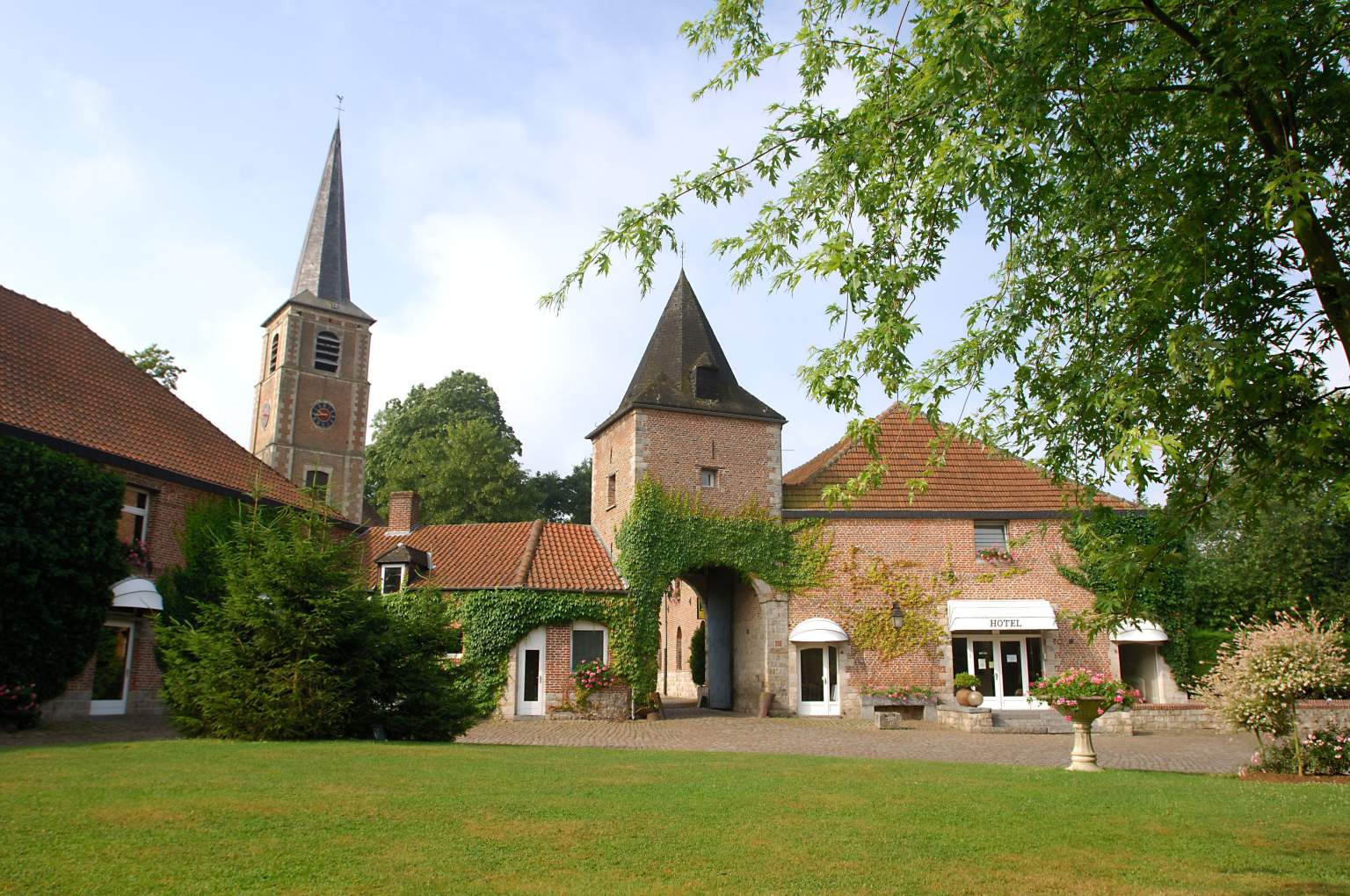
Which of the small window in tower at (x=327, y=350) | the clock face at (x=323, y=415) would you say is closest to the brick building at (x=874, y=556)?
the clock face at (x=323, y=415)

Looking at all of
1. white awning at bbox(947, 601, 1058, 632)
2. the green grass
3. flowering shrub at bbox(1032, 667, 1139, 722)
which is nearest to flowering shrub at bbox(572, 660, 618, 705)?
white awning at bbox(947, 601, 1058, 632)

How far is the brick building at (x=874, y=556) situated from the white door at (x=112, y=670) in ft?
37.8

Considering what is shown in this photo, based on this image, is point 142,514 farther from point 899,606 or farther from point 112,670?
point 899,606

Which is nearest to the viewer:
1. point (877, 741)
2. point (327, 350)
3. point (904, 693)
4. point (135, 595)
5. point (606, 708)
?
point (877, 741)

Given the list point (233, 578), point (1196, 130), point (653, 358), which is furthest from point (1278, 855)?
point (653, 358)

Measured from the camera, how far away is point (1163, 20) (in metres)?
5.09

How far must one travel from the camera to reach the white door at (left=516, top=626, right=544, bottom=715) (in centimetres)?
2277

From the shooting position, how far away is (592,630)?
933 inches

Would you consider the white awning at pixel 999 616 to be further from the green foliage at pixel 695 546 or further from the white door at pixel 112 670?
the white door at pixel 112 670

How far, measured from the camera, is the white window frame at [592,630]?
2336cm

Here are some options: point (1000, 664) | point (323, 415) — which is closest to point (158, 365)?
point (323, 415)

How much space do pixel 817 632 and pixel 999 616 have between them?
453cm

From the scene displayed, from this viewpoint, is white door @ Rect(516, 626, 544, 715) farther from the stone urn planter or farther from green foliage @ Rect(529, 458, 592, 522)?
green foliage @ Rect(529, 458, 592, 522)

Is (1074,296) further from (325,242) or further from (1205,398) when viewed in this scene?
(325,242)
